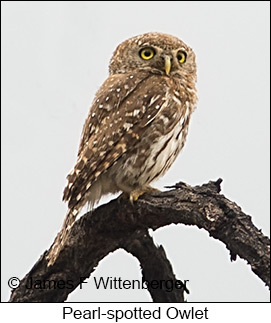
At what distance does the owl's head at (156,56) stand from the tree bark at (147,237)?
552 mm

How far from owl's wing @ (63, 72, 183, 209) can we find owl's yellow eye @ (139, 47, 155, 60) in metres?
0.08

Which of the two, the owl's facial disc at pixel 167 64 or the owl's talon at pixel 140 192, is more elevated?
the owl's facial disc at pixel 167 64

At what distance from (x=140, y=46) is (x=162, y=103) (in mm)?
278

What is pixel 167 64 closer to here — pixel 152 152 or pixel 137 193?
pixel 152 152

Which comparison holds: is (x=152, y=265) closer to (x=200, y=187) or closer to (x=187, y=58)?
(x=200, y=187)

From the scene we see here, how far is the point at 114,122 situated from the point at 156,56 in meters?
0.35

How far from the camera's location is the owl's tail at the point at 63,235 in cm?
262

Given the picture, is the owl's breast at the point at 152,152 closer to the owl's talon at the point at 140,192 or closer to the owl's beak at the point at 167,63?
the owl's talon at the point at 140,192

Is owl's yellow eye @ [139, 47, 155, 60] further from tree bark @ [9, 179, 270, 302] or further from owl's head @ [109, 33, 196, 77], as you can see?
tree bark @ [9, 179, 270, 302]

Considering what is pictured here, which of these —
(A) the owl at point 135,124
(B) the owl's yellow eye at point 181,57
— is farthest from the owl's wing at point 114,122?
(B) the owl's yellow eye at point 181,57

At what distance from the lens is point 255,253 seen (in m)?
2.21

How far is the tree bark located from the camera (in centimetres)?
229

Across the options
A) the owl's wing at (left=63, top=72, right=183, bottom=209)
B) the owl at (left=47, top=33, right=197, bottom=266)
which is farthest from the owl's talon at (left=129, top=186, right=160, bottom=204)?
the owl's wing at (left=63, top=72, right=183, bottom=209)
